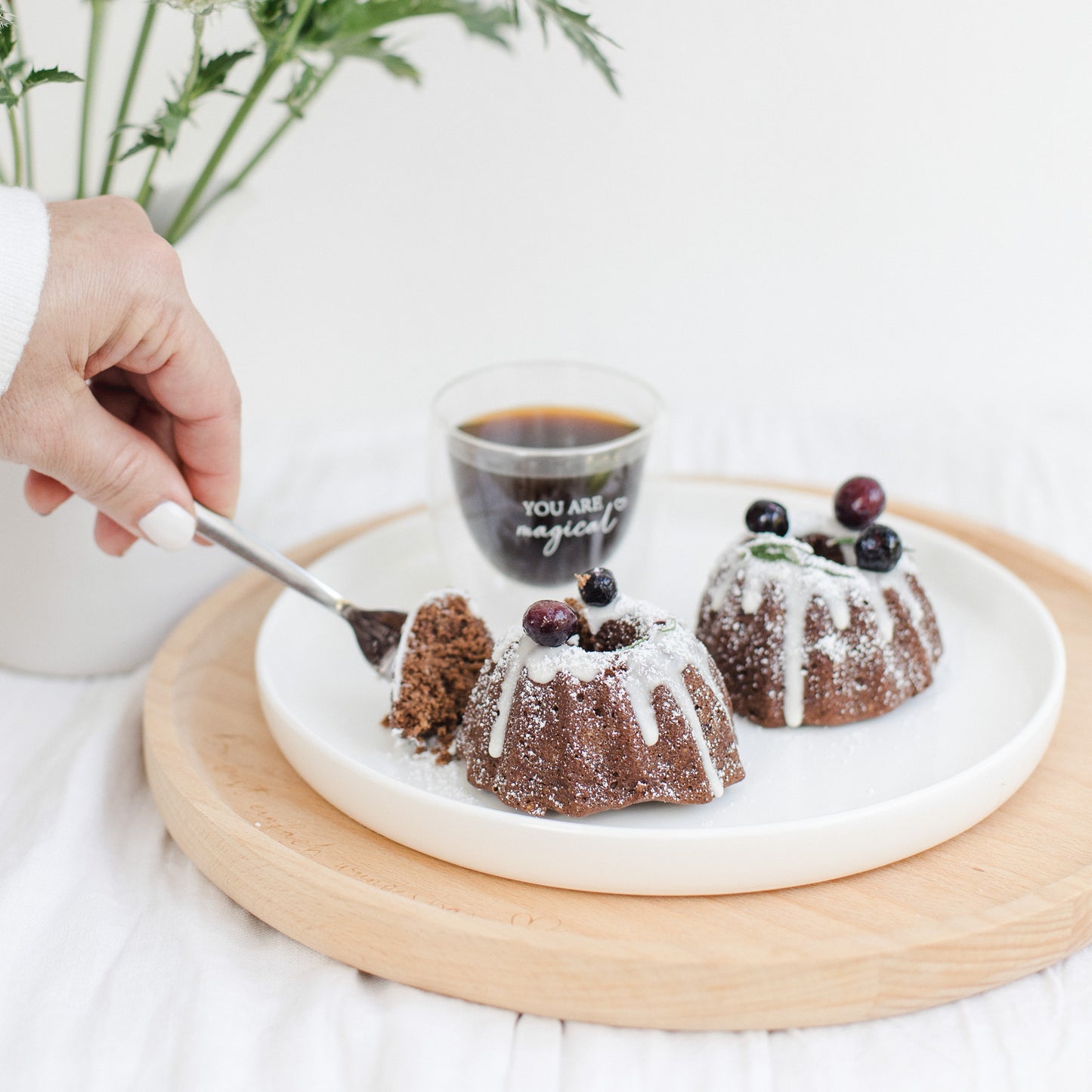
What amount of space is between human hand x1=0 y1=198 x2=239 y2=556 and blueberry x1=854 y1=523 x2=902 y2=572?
0.98 meters

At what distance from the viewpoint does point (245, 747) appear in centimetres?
180

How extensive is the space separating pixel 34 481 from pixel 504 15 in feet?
3.36

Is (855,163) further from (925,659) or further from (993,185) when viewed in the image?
(925,659)

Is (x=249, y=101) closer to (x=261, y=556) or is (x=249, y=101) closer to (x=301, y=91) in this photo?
(x=301, y=91)

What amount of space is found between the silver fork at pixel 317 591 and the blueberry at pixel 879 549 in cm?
72

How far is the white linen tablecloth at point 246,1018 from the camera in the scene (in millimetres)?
1338

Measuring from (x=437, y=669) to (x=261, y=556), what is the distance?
1.10ft

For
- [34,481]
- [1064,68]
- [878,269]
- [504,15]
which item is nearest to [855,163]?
[878,269]

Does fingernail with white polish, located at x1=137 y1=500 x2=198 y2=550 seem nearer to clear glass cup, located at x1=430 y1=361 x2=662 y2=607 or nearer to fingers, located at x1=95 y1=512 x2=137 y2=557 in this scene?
fingers, located at x1=95 y1=512 x2=137 y2=557

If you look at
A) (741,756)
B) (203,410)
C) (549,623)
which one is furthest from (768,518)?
(203,410)

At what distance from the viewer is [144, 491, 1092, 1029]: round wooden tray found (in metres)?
1.34

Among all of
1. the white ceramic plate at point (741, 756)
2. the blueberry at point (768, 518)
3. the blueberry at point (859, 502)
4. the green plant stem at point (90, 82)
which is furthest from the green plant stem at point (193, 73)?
the blueberry at point (859, 502)

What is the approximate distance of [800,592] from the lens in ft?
5.92

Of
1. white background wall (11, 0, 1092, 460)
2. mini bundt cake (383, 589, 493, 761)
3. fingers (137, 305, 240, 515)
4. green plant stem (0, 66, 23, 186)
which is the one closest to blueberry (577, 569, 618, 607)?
mini bundt cake (383, 589, 493, 761)
